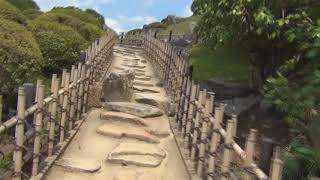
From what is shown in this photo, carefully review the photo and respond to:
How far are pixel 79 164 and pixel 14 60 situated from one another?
272 cm

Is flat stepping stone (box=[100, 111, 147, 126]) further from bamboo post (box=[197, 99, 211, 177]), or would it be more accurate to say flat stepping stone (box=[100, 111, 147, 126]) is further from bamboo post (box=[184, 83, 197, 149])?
bamboo post (box=[197, 99, 211, 177])

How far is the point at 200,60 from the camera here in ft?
57.7

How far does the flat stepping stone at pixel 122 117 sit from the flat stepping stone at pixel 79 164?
276cm

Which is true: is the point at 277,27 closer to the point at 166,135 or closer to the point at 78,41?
the point at 166,135

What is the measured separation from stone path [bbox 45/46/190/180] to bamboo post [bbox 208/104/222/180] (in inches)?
45.5

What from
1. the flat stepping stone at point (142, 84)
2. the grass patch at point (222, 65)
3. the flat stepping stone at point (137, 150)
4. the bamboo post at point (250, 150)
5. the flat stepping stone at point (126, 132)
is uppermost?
the grass patch at point (222, 65)

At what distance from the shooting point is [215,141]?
8.12 m

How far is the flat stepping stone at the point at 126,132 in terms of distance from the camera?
1090 cm

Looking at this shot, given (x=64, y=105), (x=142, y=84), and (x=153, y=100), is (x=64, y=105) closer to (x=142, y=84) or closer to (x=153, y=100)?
(x=153, y=100)

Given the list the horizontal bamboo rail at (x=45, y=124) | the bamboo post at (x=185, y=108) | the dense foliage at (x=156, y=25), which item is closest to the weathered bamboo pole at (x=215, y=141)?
the horizontal bamboo rail at (x=45, y=124)

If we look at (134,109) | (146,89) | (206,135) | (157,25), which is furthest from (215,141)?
(157,25)

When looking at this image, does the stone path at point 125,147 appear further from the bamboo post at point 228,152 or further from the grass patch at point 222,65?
the bamboo post at point 228,152

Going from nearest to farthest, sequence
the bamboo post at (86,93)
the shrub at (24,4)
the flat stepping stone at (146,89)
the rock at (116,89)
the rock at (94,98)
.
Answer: the bamboo post at (86,93)
the rock at (94,98)
the rock at (116,89)
the flat stepping stone at (146,89)
the shrub at (24,4)

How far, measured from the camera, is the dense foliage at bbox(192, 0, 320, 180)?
600 centimetres
